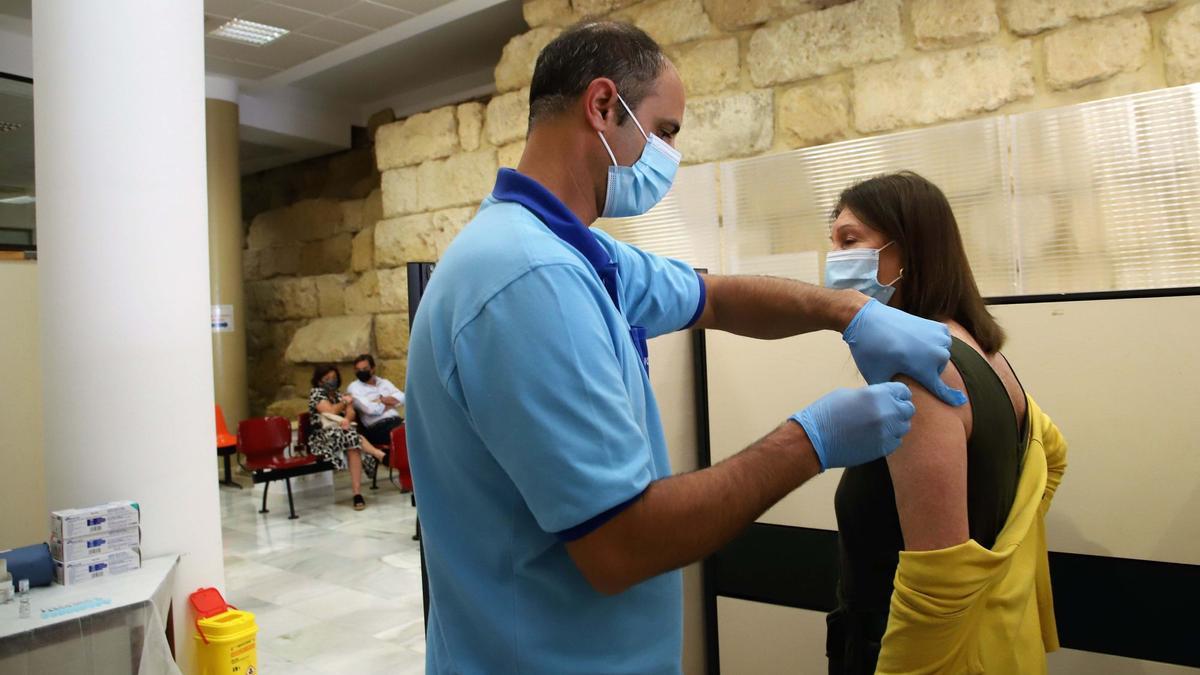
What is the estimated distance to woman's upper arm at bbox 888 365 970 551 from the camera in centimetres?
125

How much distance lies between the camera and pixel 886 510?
1412mm

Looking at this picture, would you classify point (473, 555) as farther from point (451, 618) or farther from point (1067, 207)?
point (1067, 207)

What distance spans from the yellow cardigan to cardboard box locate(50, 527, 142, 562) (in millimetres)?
2430

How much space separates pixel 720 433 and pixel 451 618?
1.77m

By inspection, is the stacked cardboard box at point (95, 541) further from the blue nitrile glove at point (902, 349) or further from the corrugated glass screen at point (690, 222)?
the corrugated glass screen at point (690, 222)

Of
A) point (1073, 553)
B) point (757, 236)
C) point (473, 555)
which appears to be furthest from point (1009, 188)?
point (473, 555)

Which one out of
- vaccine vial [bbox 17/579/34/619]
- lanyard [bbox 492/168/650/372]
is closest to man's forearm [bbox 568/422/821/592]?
lanyard [bbox 492/168/650/372]

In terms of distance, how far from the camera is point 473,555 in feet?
3.16

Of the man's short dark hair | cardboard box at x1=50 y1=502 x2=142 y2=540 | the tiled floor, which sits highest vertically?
the man's short dark hair

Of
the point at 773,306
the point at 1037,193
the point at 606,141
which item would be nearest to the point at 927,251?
the point at 773,306

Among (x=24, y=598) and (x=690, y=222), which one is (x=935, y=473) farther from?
(x=690, y=222)

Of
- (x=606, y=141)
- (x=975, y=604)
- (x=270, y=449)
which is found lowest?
(x=270, y=449)

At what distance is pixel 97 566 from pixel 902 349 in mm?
2594

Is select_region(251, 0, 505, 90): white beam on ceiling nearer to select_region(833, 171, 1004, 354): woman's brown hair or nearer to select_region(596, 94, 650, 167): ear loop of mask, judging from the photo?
select_region(833, 171, 1004, 354): woman's brown hair
